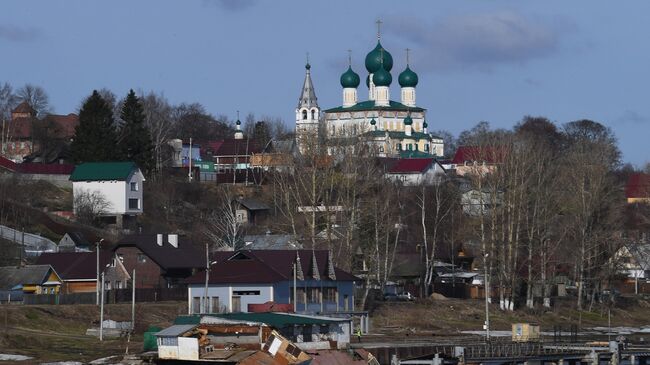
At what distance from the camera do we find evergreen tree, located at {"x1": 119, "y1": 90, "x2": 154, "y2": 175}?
122 m

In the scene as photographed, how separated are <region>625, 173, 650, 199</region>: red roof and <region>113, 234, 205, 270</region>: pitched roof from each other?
166ft

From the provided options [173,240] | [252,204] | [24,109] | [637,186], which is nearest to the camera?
[173,240]

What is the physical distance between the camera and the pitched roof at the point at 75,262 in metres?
88.3

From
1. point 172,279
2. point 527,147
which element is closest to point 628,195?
point 527,147

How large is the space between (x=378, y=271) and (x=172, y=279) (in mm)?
12089

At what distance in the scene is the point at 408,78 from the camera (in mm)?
189875

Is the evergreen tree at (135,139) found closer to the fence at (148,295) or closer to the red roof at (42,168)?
the red roof at (42,168)

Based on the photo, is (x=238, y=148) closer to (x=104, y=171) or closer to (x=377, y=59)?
(x=377, y=59)

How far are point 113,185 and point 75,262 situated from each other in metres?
24.0

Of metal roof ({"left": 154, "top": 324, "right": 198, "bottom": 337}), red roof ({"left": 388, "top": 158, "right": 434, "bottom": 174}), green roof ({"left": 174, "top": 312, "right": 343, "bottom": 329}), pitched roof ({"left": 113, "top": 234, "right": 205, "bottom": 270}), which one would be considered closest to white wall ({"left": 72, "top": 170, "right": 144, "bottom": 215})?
pitched roof ({"left": 113, "top": 234, "right": 205, "bottom": 270})

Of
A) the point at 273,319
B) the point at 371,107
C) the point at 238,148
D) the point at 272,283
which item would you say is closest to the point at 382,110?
the point at 371,107

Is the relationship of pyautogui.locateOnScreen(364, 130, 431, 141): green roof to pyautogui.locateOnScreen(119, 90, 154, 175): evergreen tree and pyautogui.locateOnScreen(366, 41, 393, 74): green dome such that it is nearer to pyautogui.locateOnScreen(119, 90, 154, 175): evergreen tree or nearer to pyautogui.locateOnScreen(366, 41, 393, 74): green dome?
pyautogui.locateOnScreen(366, 41, 393, 74): green dome

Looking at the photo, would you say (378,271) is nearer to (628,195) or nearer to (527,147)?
(527,147)

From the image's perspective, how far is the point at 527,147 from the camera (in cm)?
10538
